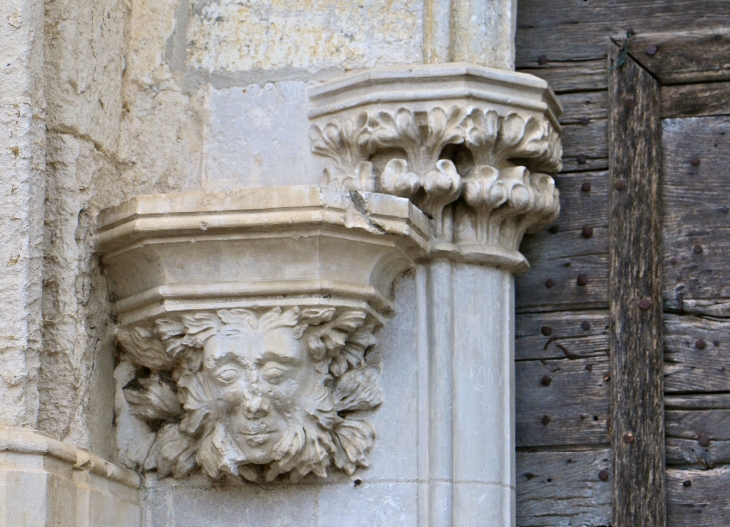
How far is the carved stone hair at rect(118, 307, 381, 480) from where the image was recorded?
97.8 inches

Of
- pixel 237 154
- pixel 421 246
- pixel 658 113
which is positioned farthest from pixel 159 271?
pixel 658 113

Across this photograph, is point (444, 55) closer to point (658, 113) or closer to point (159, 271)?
point (658, 113)

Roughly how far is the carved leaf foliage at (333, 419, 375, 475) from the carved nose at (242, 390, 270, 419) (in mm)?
187

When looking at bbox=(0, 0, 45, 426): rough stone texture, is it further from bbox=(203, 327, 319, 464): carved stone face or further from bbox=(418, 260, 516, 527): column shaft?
bbox=(418, 260, 516, 527): column shaft

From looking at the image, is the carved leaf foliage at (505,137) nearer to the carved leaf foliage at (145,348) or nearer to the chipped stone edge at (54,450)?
the carved leaf foliage at (145,348)

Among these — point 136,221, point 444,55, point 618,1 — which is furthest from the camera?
point 618,1

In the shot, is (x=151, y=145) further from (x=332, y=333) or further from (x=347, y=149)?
(x=332, y=333)

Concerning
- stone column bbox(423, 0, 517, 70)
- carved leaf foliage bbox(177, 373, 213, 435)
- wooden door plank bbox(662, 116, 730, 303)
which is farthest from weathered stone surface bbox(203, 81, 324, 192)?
wooden door plank bbox(662, 116, 730, 303)

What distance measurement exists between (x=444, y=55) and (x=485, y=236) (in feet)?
1.26

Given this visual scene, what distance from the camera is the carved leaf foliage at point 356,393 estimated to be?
101 inches

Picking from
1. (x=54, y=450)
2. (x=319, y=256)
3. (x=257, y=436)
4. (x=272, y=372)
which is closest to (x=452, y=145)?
(x=319, y=256)

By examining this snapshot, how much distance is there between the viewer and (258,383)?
2439mm

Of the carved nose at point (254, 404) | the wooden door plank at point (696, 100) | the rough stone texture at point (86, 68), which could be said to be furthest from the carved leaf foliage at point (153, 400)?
the wooden door plank at point (696, 100)

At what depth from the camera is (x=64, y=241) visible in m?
2.48
